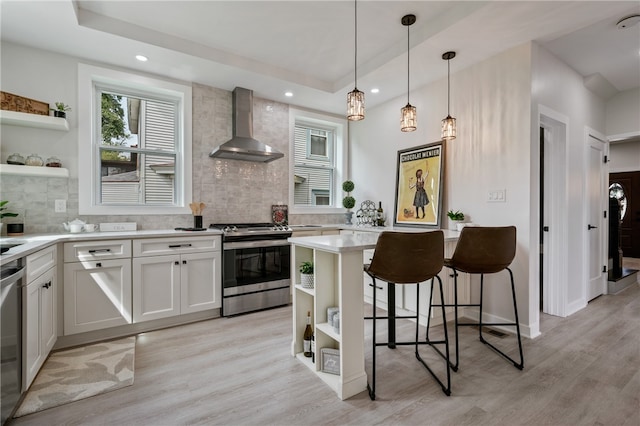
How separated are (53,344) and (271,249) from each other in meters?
2.03

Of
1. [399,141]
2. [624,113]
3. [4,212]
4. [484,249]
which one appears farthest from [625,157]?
[4,212]

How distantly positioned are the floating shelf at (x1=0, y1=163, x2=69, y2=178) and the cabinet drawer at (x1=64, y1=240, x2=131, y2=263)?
765 mm

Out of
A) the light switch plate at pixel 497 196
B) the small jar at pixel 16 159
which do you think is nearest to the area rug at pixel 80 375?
the small jar at pixel 16 159

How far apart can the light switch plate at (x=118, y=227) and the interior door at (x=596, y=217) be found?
17.2ft

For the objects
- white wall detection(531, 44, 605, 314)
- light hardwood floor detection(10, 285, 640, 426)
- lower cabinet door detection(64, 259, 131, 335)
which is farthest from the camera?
white wall detection(531, 44, 605, 314)

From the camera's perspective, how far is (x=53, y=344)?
2.39 meters

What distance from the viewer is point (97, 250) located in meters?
2.64

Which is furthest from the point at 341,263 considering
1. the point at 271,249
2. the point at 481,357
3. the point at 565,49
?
the point at 565,49

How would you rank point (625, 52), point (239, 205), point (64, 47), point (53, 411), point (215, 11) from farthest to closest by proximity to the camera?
point (239, 205)
point (625, 52)
point (64, 47)
point (215, 11)
point (53, 411)

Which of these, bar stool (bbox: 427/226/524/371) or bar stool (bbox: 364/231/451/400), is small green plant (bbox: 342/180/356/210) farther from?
bar stool (bbox: 364/231/451/400)

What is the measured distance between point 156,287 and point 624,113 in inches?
237

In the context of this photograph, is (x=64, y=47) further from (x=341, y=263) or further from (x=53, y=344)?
(x=341, y=263)

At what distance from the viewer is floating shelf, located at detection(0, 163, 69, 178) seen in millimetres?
2566

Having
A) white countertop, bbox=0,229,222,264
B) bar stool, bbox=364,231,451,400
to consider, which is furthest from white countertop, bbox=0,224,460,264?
bar stool, bbox=364,231,451,400
